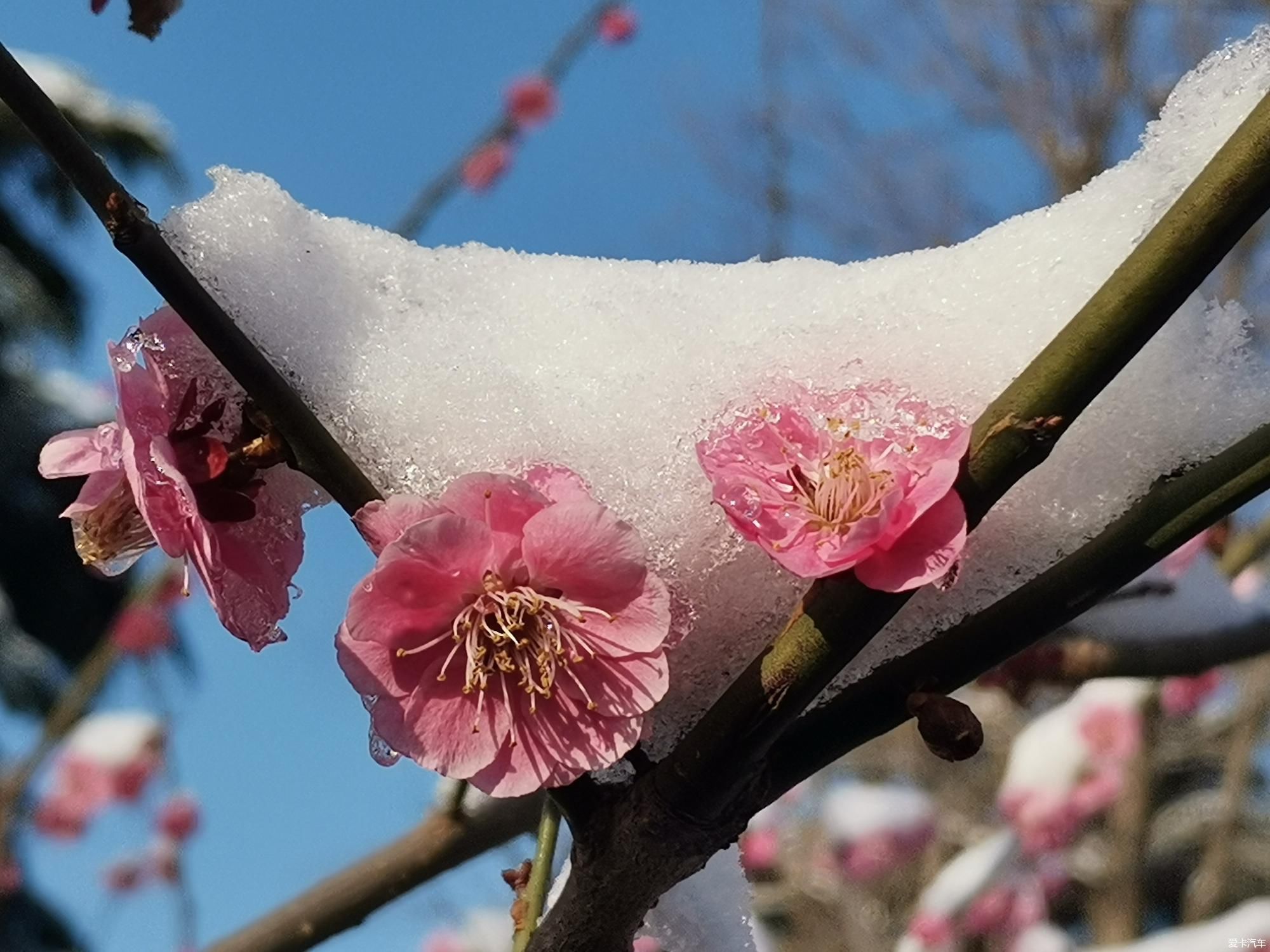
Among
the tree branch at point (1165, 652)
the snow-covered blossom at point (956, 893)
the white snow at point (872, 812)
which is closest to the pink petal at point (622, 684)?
the tree branch at point (1165, 652)

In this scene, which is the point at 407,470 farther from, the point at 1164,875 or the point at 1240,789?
the point at 1164,875

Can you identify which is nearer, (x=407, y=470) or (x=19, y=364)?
(x=407, y=470)

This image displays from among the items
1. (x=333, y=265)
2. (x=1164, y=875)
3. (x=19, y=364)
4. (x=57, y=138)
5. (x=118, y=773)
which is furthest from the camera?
(x=19, y=364)

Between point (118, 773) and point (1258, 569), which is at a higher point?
point (118, 773)

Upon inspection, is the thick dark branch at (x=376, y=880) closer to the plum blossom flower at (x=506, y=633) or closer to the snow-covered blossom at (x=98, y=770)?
the plum blossom flower at (x=506, y=633)

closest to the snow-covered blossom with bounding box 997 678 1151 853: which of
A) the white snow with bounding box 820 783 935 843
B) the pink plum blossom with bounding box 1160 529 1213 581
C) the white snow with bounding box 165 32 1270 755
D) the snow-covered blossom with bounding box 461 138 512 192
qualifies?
the white snow with bounding box 820 783 935 843

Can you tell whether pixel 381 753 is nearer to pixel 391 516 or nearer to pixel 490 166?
pixel 391 516

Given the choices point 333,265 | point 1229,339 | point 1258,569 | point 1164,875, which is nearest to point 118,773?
point 1258,569
